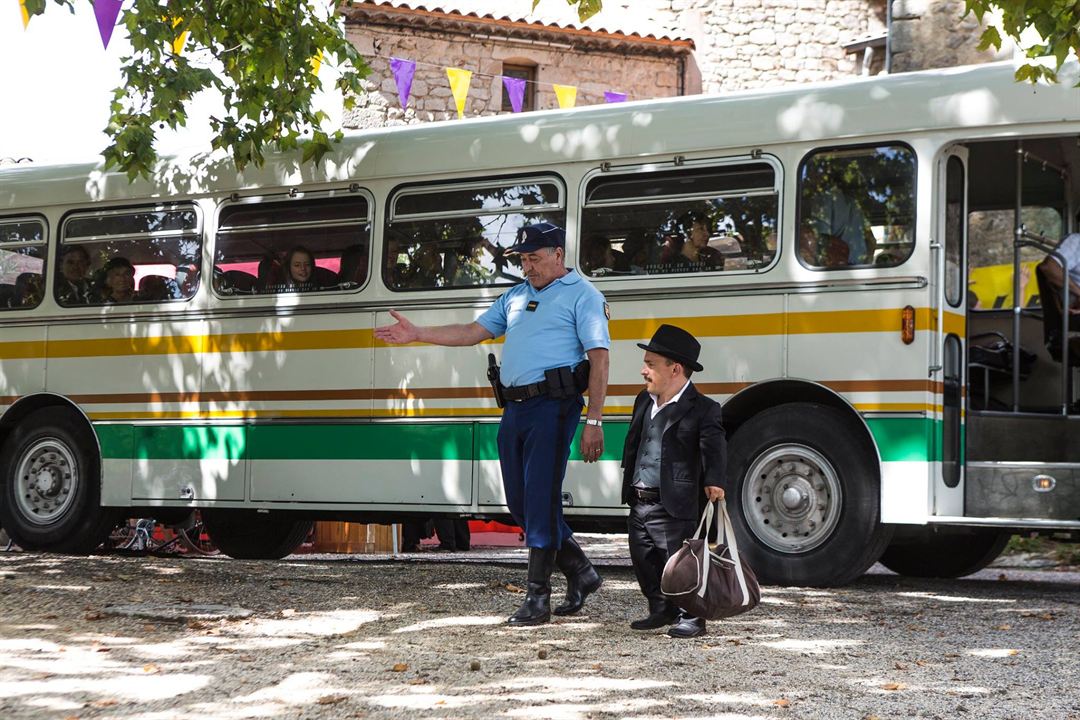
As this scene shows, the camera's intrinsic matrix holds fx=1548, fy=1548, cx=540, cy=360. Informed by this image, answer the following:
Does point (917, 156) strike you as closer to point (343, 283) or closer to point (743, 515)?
point (743, 515)

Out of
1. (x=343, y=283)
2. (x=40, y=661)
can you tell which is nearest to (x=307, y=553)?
(x=343, y=283)

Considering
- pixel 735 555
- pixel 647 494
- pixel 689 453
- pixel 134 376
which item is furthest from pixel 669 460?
pixel 134 376

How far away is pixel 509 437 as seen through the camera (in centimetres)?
742

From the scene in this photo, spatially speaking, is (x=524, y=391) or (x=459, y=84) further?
(x=459, y=84)

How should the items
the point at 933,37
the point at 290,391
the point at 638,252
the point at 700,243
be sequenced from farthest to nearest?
the point at 933,37 < the point at 290,391 < the point at 638,252 < the point at 700,243

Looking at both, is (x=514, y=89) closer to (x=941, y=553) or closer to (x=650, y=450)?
(x=941, y=553)

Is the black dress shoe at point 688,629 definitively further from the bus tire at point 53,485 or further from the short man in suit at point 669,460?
the bus tire at point 53,485

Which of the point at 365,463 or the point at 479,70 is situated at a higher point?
the point at 479,70

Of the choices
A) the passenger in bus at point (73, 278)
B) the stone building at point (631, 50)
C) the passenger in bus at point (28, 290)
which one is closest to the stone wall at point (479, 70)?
the stone building at point (631, 50)

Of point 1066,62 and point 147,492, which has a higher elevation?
point 1066,62

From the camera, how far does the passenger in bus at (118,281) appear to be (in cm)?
1170

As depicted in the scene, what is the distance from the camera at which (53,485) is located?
11.8m

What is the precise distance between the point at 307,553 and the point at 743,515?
8.12 meters

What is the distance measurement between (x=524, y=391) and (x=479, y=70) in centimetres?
2184
